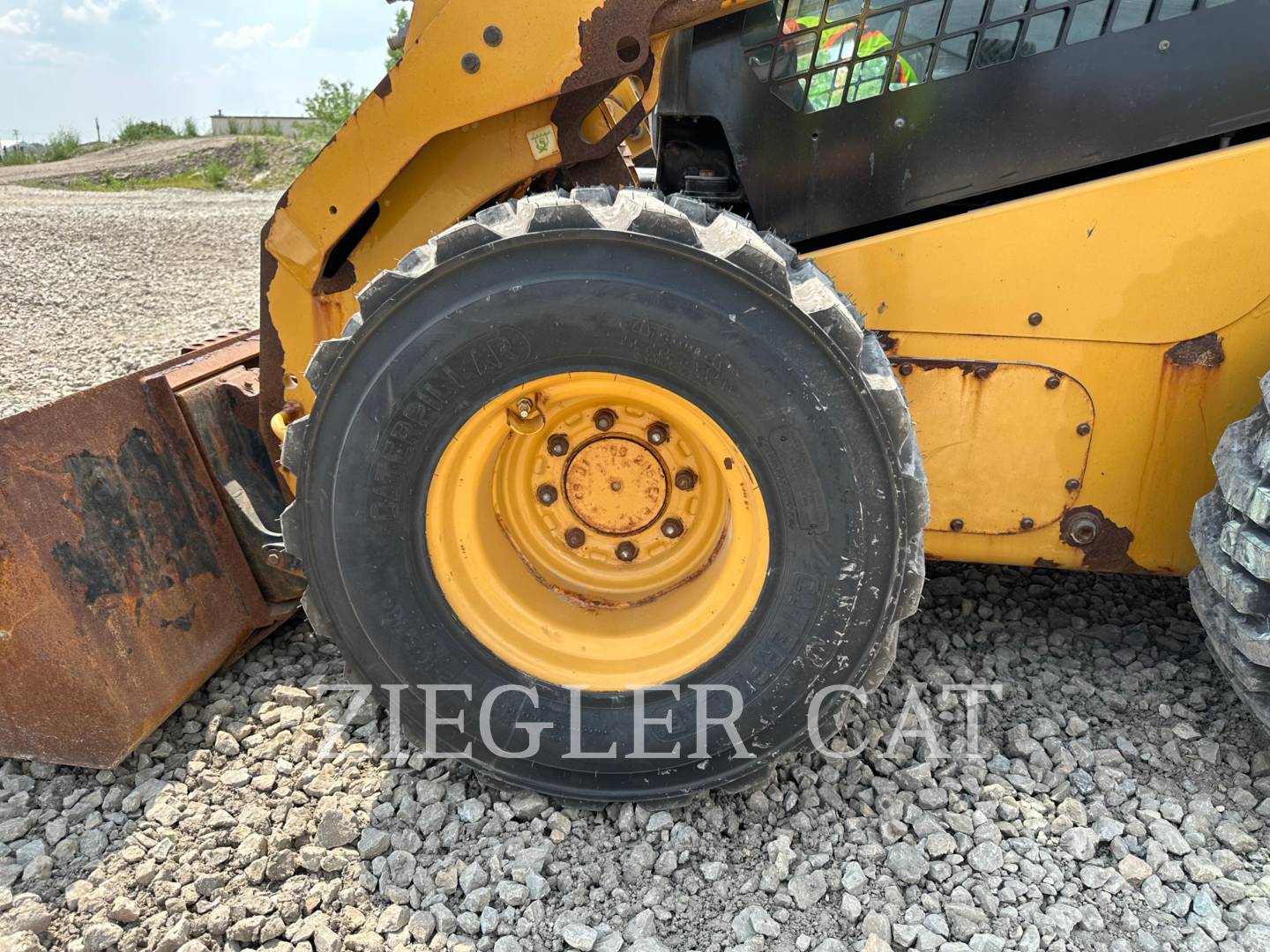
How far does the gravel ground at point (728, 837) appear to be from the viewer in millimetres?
1851

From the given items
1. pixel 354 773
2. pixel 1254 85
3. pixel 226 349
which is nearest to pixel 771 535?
pixel 354 773

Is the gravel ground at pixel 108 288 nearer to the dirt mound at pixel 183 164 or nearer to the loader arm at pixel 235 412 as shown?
the loader arm at pixel 235 412

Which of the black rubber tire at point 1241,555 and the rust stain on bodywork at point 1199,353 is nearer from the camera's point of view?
the black rubber tire at point 1241,555

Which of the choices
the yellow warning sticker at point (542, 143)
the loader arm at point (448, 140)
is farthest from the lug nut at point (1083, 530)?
the yellow warning sticker at point (542, 143)

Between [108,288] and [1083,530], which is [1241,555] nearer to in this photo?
[1083,530]

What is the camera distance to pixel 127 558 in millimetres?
2289

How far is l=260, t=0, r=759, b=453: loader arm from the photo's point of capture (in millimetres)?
1993

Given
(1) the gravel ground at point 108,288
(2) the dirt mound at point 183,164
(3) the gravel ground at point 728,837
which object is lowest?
(3) the gravel ground at point 728,837

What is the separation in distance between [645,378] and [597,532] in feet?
1.68

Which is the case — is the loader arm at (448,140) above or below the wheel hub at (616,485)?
above

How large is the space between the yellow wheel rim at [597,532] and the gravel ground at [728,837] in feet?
1.28

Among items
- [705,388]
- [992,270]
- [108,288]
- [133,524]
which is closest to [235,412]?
[133,524]

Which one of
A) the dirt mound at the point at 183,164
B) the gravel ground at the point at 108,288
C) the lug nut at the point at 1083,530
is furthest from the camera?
the dirt mound at the point at 183,164

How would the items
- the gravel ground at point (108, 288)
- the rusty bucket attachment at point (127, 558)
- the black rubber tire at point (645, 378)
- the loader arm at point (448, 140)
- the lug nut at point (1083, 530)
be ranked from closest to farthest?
the black rubber tire at point (645, 378) → the loader arm at point (448, 140) → the rusty bucket attachment at point (127, 558) → the lug nut at point (1083, 530) → the gravel ground at point (108, 288)
